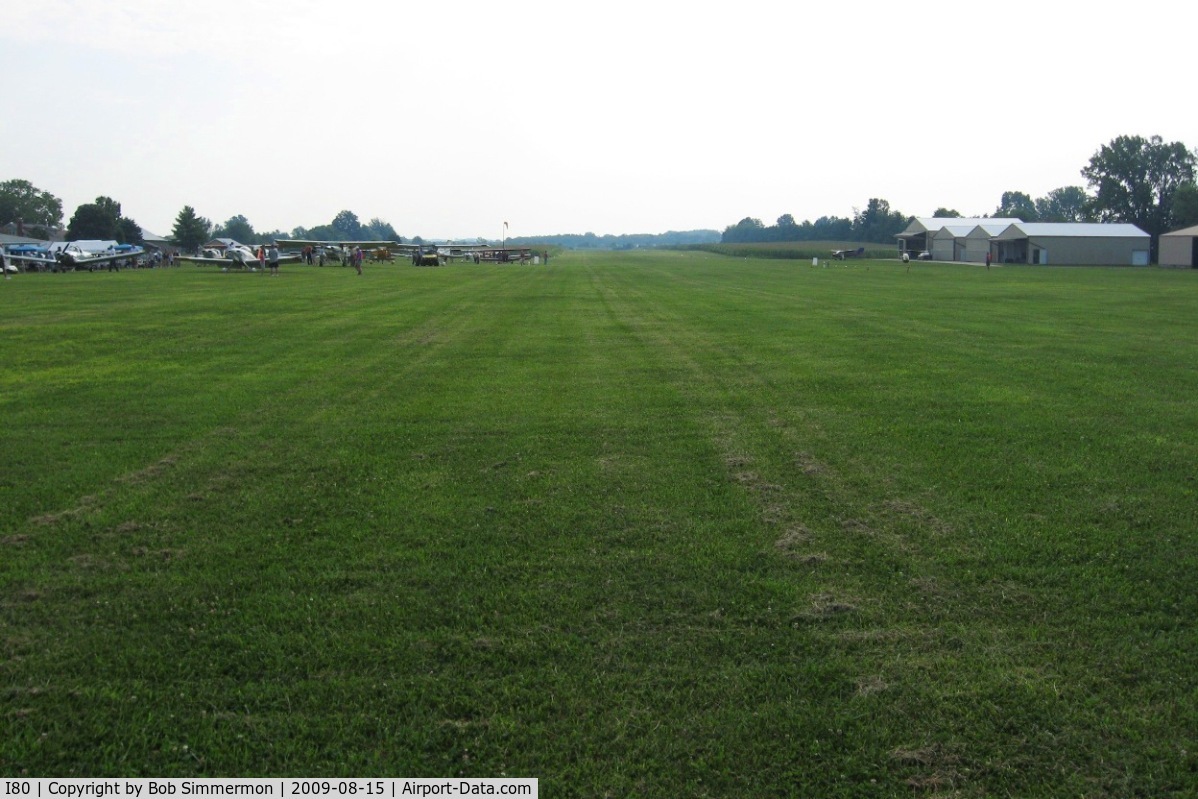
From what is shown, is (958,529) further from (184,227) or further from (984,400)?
(184,227)

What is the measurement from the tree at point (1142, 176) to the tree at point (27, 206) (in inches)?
5759

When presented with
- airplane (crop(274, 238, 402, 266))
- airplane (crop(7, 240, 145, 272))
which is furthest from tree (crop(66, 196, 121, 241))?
airplane (crop(7, 240, 145, 272))

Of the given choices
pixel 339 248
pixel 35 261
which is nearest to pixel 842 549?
pixel 35 261

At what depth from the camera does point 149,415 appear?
10.6 metres

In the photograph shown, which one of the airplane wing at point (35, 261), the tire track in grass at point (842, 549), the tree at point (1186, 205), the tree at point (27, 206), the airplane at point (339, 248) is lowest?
the tire track in grass at point (842, 549)

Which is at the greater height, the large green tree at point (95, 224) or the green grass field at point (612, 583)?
the large green tree at point (95, 224)

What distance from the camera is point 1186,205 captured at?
292 feet

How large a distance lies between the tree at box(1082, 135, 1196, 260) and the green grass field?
10833cm

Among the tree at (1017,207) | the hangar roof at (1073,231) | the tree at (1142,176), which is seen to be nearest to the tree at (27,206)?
the hangar roof at (1073,231)

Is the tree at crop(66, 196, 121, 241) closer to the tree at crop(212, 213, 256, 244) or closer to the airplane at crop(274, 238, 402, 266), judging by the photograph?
the airplane at crop(274, 238, 402, 266)

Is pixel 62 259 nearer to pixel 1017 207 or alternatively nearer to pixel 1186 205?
pixel 1186 205

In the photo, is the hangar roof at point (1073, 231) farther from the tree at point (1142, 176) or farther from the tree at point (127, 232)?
the tree at point (127, 232)

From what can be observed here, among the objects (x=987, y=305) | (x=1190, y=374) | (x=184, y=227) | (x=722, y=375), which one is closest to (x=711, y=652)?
(x=722, y=375)

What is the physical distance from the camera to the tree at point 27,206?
132625 mm
